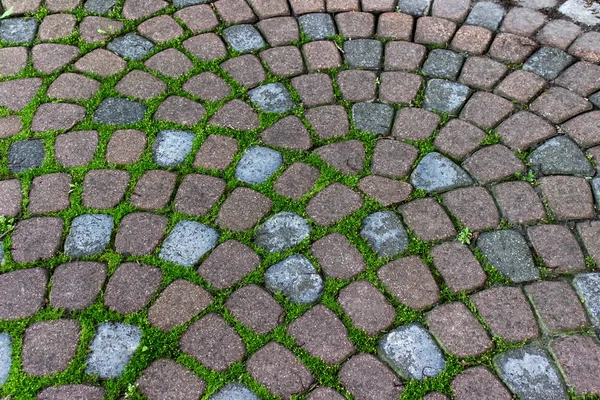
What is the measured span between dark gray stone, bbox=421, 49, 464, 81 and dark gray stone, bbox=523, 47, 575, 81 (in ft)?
1.27

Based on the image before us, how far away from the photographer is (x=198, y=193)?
2.85 m

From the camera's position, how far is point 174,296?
250 centimetres

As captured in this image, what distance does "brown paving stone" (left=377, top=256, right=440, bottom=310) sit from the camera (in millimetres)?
2490

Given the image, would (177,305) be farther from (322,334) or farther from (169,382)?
(322,334)

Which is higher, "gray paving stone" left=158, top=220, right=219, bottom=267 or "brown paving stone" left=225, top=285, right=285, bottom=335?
"gray paving stone" left=158, top=220, right=219, bottom=267

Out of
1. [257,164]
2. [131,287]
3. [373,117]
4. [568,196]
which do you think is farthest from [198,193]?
[568,196]

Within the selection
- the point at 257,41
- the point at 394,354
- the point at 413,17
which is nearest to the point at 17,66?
the point at 257,41

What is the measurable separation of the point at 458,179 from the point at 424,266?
21.6 inches

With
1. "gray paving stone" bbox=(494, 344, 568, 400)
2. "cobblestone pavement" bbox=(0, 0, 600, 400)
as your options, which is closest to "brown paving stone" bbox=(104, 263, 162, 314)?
"cobblestone pavement" bbox=(0, 0, 600, 400)

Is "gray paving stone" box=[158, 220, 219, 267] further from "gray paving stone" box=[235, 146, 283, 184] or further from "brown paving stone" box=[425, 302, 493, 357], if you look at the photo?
"brown paving stone" box=[425, 302, 493, 357]

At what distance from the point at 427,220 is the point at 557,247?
57 centimetres

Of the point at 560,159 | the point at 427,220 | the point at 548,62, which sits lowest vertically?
the point at 427,220

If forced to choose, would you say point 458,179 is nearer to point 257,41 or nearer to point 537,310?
point 537,310

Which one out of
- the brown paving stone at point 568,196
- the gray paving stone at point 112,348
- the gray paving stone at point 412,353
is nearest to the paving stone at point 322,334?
the gray paving stone at point 412,353
